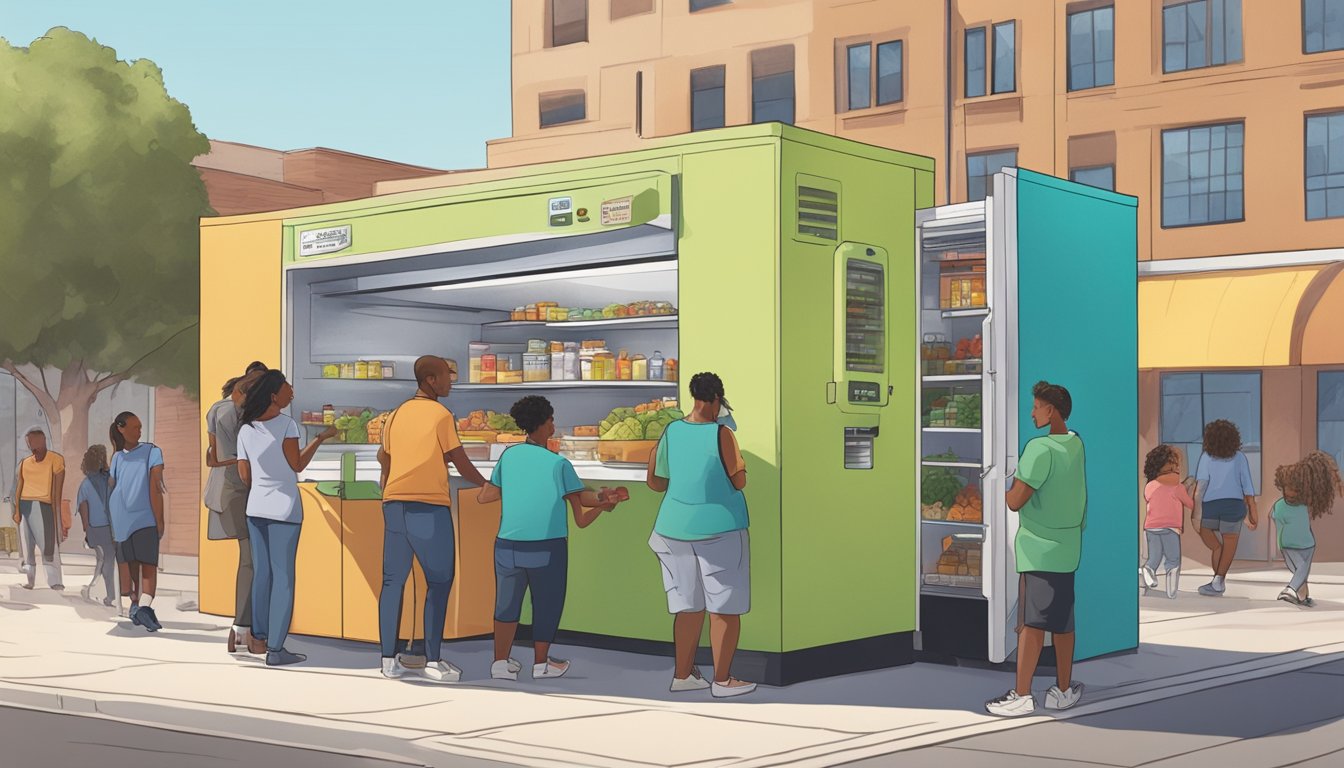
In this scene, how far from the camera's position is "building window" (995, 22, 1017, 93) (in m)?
31.3

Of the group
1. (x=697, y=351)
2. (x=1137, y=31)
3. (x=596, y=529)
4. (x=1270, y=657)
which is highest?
(x=1137, y=31)

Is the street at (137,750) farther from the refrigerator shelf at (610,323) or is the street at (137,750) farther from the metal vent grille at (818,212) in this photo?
the refrigerator shelf at (610,323)

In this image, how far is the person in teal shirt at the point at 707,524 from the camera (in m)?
10.9

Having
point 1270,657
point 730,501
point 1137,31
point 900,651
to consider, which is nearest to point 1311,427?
point 1137,31

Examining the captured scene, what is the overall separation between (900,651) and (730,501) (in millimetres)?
2383

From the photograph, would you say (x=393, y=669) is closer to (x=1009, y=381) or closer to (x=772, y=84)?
(x=1009, y=381)

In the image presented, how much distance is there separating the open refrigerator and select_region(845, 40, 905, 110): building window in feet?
67.2

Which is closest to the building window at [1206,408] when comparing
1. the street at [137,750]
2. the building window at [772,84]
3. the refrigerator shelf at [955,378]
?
the building window at [772,84]

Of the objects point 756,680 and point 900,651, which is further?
point 900,651

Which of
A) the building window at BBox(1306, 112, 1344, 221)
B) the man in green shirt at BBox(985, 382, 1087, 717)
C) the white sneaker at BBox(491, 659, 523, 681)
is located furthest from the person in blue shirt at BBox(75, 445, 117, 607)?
the building window at BBox(1306, 112, 1344, 221)

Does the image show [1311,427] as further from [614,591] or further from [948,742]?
[948,742]

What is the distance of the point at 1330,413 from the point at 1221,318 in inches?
87.2

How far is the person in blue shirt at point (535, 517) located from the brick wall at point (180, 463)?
1784 centimetres

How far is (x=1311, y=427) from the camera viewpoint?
26.2 m
